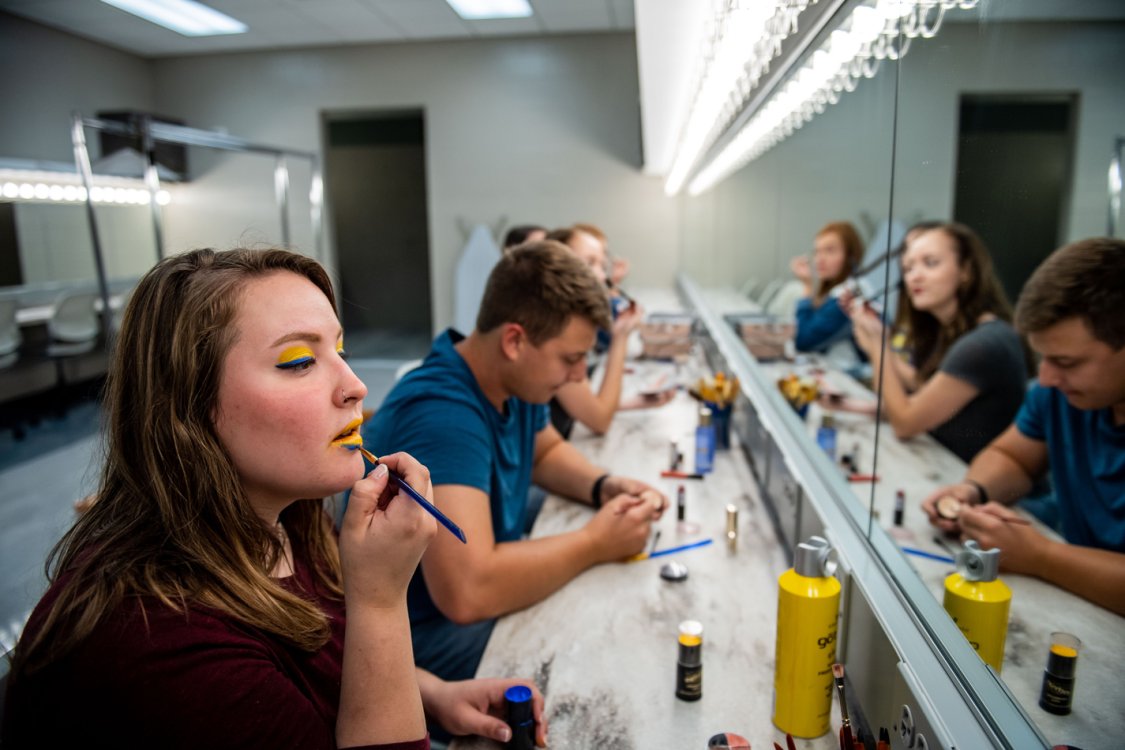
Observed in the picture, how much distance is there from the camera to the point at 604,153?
6984mm

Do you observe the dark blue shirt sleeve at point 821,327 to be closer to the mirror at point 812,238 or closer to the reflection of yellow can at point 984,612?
the mirror at point 812,238

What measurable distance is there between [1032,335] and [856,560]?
1.75 ft

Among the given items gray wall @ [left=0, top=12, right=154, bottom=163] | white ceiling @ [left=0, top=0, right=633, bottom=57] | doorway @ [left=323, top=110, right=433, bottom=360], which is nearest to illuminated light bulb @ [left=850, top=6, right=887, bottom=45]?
white ceiling @ [left=0, top=0, right=633, bottom=57]

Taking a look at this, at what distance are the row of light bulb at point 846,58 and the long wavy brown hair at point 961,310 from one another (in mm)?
514

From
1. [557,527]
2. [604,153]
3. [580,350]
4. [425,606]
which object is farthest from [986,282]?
[604,153]

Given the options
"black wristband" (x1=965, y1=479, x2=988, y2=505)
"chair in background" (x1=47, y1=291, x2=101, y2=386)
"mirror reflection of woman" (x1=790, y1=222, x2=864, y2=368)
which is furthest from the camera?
"chair in background" (x1=47, y1=291, x2=101, y2=386)

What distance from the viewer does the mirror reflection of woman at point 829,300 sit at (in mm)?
3068

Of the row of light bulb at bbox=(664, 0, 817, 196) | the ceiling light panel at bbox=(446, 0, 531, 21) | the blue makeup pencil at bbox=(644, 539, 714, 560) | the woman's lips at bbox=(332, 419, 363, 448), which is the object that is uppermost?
the ceiling light panel at bbox=(446, 0, 531, 21)

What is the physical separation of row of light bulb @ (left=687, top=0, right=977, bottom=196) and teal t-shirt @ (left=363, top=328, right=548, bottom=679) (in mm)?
977

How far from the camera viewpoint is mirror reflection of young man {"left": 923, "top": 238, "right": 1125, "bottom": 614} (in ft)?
3.29

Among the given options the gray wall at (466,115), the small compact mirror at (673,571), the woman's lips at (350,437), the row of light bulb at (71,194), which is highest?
the gray wall at (466,115)

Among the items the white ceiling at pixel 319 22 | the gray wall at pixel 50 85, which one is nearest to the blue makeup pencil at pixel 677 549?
the white ceiling at pixel 319 22

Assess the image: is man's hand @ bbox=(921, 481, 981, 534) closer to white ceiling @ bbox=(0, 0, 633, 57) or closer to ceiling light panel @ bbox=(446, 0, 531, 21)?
white ceiling @ bbox=(0, 0, 633, 57)

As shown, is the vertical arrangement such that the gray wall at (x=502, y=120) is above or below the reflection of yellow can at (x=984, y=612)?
above
